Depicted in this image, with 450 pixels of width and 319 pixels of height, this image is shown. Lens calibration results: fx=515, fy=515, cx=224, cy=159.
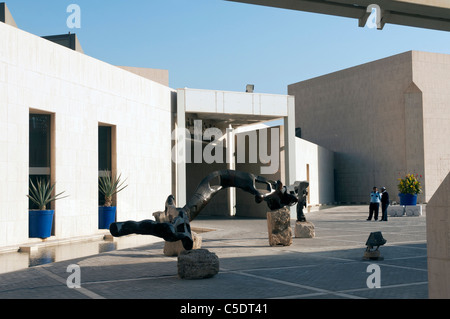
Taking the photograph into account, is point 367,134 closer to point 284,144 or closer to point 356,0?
point 284,144

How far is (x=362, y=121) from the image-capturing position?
42500mm

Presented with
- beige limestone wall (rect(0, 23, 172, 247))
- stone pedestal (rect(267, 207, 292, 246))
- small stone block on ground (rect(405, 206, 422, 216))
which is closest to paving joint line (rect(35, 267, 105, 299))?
beige limestone wall (rect(0, 23, 172, 247))

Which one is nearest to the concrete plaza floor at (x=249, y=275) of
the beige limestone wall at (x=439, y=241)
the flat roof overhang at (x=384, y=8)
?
the beige limestone wall at (x=439, y=241)

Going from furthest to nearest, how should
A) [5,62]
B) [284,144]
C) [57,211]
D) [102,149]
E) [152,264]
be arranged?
[284,144] < [102,149] < [57,211] < [5,62] < [152,264]

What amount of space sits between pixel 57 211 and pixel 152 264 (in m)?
7.57

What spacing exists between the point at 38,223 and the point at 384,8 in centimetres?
1333

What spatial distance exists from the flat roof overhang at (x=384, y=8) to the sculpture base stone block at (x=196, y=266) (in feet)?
15.9

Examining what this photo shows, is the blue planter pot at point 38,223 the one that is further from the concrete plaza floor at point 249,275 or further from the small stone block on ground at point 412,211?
→ the small stone block on ground at point 412,211

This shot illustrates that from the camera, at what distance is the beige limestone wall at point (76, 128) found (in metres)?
15.7

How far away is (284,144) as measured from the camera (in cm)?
2720

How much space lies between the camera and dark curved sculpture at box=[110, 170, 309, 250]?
925cm

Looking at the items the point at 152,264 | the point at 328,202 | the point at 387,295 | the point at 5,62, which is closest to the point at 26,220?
the point at 5,62

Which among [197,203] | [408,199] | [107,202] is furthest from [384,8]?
[408,199]

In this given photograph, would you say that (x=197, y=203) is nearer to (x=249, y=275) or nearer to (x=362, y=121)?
(x=249, y=275)
